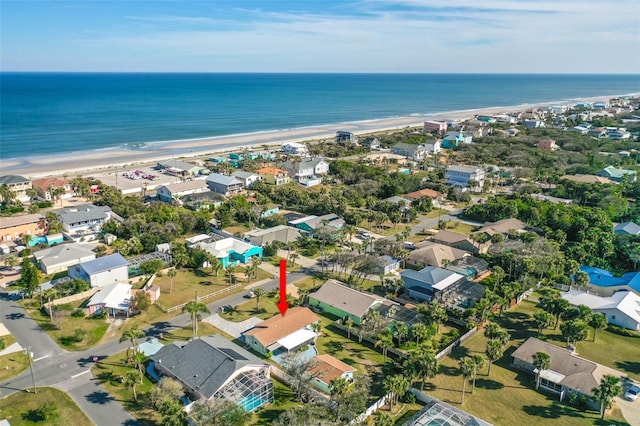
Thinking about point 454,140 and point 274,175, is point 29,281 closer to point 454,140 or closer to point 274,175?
point 274,175

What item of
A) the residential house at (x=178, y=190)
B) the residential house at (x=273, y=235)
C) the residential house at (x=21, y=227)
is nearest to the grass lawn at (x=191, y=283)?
the residential house at (x=273, y=235)

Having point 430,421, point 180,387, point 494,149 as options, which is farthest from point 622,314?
point 494,149

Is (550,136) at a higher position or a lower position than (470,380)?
higher

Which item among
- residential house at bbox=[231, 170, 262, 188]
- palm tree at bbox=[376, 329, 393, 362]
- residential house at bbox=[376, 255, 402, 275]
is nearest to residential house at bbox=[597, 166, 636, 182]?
residential house at bbox=[376, 255, 402, 275]

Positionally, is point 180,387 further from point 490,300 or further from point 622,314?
point 622,314

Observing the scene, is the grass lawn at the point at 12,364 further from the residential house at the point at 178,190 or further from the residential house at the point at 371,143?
the residential house at the point at 371,143
